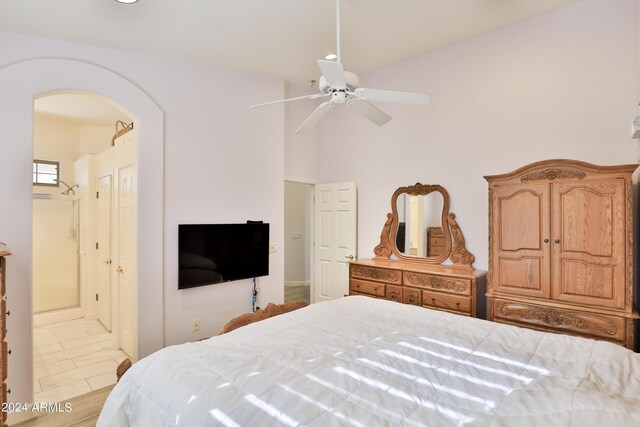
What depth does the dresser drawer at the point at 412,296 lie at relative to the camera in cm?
350

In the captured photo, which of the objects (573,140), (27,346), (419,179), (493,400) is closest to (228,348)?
(493,400)

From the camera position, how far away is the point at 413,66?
4.08 metres

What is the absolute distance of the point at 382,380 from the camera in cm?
140

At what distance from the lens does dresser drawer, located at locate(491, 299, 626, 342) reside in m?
2.52

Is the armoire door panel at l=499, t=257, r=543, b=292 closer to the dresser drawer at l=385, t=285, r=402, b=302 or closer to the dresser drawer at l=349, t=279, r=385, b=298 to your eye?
the dresser drawer at l=385, t=285, r=402, b=302

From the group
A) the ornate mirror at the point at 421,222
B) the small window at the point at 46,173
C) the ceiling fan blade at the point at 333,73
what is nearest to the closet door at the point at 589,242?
the ornate mirror at the point at 421,222

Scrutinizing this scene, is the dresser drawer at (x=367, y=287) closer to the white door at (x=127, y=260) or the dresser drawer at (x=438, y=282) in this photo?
the dresser drawer at (x=438, y=282)

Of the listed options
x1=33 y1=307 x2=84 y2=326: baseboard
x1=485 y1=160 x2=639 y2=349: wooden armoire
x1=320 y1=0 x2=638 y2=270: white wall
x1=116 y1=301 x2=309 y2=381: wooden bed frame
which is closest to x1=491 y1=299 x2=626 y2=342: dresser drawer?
x1=485 y1=160 x2=639 y2=349: wooden armoire

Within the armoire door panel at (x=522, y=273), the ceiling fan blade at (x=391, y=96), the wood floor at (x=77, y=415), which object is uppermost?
the ceiling fan blade at (x=391, y=96)

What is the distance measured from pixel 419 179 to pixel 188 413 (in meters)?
3.42

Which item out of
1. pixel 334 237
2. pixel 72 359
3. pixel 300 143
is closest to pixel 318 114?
pixel 300 143

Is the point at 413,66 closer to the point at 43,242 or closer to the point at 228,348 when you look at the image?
the point at 228,348

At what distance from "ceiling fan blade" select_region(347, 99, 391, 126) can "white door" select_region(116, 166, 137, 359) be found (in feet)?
7.78

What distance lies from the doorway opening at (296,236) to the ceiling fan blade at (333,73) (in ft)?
16.1
